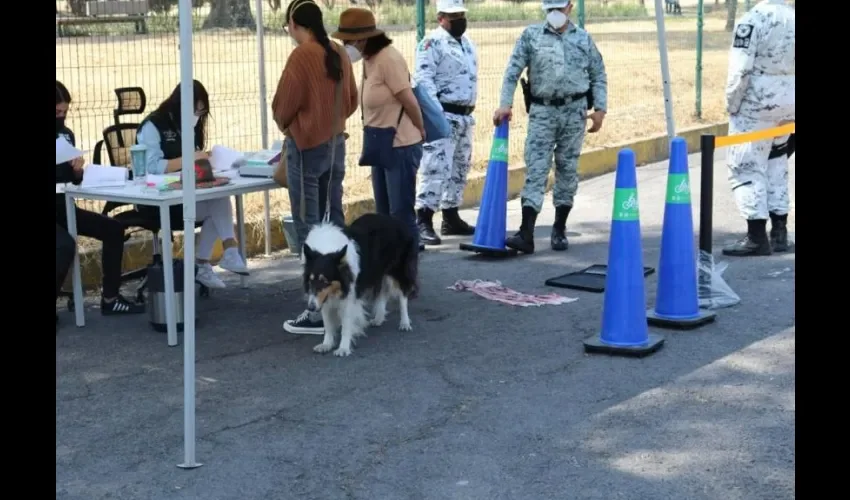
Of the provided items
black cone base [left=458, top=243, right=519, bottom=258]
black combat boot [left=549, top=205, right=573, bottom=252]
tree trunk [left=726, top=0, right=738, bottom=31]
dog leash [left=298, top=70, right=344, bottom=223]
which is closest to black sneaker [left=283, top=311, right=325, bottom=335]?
dog leash [left=298, top=70, right=344, bottom=223]

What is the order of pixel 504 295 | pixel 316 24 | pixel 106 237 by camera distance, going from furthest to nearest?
pixel 504 295, pixel 106 237, pixel 316 24

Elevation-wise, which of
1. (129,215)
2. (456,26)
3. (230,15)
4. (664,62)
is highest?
(230,15)

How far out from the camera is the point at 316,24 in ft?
22.4

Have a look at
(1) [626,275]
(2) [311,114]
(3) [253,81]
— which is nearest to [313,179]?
(2) [311,114]

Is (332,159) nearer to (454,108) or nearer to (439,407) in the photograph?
(439,407)

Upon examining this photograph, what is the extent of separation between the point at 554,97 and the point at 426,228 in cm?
164

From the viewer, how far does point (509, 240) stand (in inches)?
362

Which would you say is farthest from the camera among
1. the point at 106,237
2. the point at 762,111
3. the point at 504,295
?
the point at 762,111

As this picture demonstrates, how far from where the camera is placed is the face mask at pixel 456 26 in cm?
948

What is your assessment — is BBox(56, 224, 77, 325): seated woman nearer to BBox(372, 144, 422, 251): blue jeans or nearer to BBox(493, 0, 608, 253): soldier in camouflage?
BBox(372, 144, 422, 251): blue jeans

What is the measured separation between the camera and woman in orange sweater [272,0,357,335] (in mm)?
6812

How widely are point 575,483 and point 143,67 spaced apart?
25.0ft

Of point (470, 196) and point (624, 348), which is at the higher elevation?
point (470, 196)
